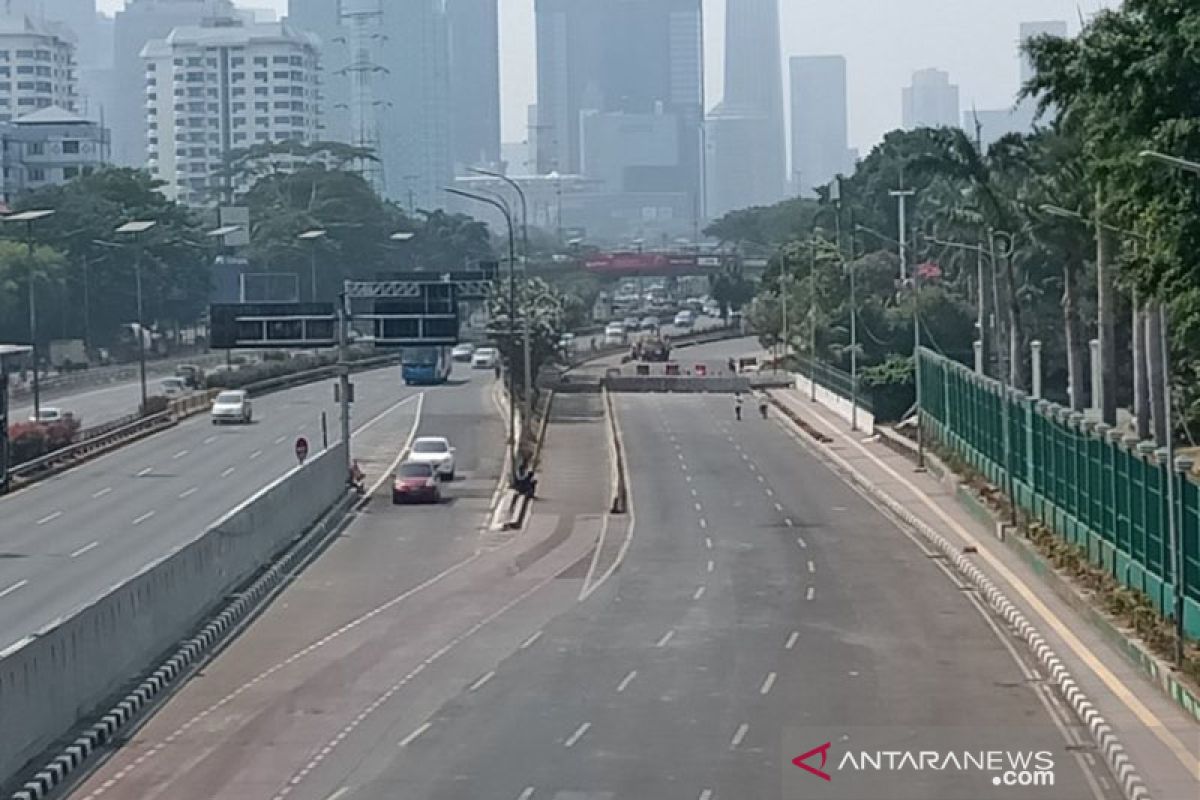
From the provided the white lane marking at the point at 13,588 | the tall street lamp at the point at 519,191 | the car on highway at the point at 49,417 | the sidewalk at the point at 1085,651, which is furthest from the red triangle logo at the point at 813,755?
the car on highway at the point at 49,417

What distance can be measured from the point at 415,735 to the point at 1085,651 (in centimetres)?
1119

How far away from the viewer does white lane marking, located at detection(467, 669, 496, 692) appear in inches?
1255

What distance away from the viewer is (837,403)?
3568 inches

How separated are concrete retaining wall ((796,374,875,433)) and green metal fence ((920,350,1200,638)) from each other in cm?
1416

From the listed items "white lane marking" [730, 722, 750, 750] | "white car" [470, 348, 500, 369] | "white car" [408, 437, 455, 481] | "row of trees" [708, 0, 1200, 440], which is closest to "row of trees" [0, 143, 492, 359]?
"white car" [470, 348, 500, 369]

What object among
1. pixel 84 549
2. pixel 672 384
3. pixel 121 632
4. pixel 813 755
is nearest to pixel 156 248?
pixel 672 384

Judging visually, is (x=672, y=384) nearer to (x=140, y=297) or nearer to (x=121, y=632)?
(x=140, y=297)

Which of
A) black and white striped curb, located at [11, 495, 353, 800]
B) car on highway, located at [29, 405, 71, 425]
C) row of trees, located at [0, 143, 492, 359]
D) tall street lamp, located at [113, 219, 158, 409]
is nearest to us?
black and white striped curb, located at [11, 495, 353, 800]

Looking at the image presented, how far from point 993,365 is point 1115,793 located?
70446 millimetres

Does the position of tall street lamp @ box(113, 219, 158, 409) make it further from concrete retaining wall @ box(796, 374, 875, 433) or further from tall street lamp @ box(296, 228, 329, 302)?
concrete retaining wall @ box(796, 374, 875, 433)

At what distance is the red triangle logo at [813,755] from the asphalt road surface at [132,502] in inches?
580

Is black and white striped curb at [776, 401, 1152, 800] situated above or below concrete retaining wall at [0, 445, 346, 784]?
below

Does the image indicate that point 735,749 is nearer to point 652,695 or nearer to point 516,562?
point 652,695

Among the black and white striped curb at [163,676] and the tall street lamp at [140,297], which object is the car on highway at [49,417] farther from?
the black and white striped curb at [163,676]
